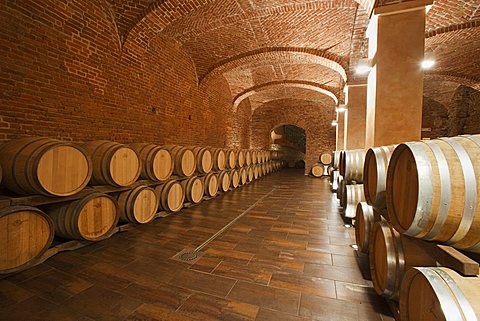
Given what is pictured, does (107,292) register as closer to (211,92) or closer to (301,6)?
(301,6)

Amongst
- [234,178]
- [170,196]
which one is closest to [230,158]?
[234,178]

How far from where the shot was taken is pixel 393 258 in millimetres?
1693

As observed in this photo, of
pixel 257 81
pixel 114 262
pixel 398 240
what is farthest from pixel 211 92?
pixel 398 240

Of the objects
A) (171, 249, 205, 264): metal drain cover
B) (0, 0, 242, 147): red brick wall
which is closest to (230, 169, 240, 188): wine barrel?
(0, 0, 242, 147): red brick wall

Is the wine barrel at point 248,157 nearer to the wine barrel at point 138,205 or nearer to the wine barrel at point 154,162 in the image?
the wine barrel at point 154,162

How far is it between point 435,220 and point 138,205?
3862 millimetres

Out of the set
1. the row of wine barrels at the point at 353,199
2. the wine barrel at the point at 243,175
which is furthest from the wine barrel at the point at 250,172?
the row of wine barrels at the point at 353,199

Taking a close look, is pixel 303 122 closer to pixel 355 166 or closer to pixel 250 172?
pixel 250 172

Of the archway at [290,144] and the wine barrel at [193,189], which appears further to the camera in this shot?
the archway at [290,144]

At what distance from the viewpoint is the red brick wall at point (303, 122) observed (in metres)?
13.6

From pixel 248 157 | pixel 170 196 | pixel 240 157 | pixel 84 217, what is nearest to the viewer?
pixel 84 217

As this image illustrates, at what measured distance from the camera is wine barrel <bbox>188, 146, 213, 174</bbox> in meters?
5.52

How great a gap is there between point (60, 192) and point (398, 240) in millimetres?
3684

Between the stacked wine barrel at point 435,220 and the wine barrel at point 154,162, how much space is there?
12.4 feet
